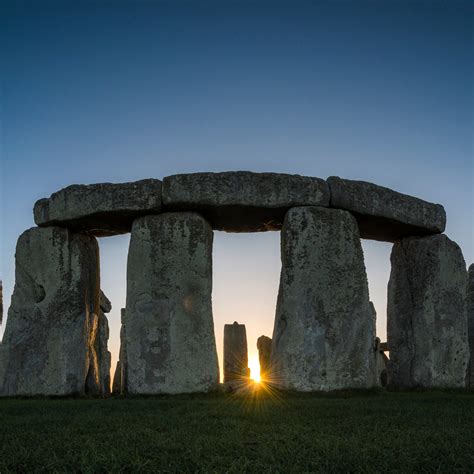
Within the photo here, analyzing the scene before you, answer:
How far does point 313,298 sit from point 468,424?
4295mm

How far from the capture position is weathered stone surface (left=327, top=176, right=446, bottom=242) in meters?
10.9

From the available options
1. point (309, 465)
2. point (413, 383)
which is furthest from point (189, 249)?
point (309, 465)

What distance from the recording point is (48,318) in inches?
440

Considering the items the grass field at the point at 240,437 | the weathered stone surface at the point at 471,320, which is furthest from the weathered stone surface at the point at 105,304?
the weathered stone surface at the point at 471,320

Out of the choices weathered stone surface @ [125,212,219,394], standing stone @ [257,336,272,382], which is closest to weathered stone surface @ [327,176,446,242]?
weathered stone surface @ [125,212,219,394]

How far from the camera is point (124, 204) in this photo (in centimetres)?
1075

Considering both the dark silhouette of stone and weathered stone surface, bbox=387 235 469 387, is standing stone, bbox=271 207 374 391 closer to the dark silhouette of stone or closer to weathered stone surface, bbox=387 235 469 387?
weathered stone surface, bbox=387 235 469 387

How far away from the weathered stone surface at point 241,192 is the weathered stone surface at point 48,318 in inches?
84.8

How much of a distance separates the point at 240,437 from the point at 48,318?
6.61 metres

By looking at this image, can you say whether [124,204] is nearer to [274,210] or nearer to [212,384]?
[274,210]

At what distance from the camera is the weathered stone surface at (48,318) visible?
36.1 feet

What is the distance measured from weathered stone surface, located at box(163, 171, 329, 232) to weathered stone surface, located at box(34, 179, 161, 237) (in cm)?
32

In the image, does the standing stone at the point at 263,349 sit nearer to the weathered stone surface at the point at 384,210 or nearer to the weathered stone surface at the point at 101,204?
the weathered stone surface at the point at 384,210

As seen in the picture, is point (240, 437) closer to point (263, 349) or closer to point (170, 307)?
point (170, 307)
